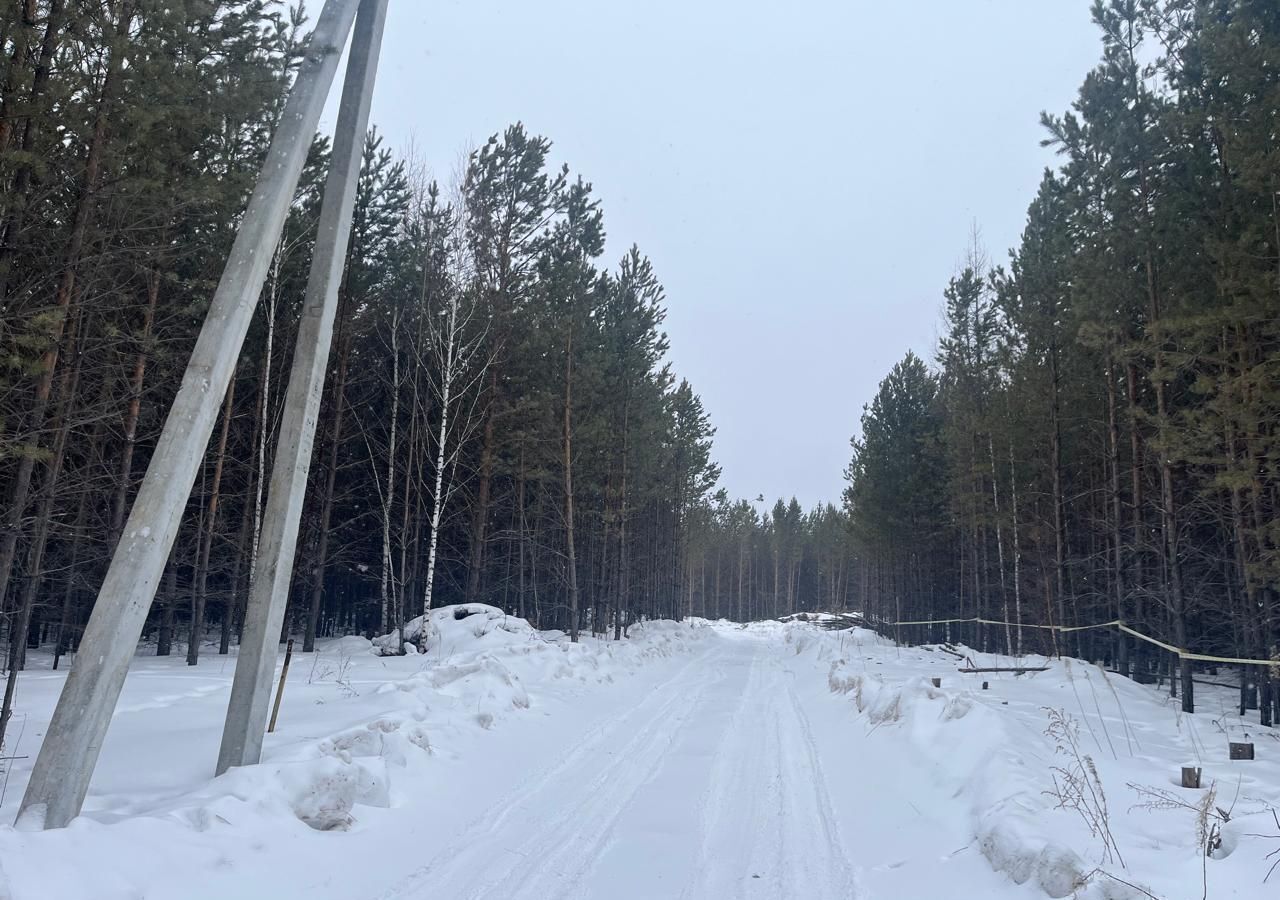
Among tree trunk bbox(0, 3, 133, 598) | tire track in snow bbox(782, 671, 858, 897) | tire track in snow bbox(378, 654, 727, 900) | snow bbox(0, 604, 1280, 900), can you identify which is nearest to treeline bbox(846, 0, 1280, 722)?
snow bbox(0, 604, 1280, 900)

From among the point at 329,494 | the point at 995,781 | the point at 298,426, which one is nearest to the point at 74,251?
the point at 298,426

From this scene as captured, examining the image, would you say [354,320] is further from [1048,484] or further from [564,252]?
[1048,484]

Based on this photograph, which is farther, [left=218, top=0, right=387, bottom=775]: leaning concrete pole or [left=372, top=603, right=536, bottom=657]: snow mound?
[left=372, top=603, right=536, bottom=657]: snow mound

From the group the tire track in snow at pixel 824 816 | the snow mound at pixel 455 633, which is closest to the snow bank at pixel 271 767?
the snow mound at pixel 455 633

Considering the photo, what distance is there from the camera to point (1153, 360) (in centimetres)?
1560

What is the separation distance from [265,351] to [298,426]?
14.1 meters

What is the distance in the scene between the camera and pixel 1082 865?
411 centimetres

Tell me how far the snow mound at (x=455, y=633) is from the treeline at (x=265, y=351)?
0.99 meters

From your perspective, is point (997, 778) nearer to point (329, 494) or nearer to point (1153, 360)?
point (1153, 360)

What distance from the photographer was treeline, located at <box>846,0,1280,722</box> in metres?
11.5

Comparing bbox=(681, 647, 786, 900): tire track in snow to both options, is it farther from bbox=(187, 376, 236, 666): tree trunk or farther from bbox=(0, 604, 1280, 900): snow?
bbox=(187, 376, 236, 666): tree trunk

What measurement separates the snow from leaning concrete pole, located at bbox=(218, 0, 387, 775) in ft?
1.86

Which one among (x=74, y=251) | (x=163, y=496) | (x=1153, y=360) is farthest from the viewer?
(x=1153, y=360)

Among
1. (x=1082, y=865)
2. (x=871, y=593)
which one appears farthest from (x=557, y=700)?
(x=871, y=593)
